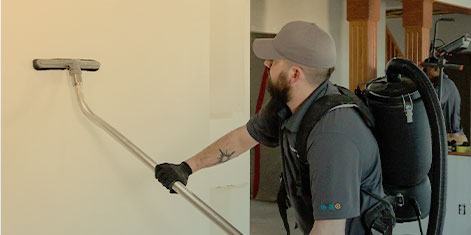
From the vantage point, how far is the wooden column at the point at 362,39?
5668 millimetres

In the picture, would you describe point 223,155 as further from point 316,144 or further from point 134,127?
point 316,144

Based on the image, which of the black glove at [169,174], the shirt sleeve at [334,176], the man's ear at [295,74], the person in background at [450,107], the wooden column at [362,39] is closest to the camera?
the shirt sleeve at [334,176]

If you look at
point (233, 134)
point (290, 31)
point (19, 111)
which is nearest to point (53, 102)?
point (19, 111)

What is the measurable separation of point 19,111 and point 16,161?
17 centimetres

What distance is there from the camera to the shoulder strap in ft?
6.12

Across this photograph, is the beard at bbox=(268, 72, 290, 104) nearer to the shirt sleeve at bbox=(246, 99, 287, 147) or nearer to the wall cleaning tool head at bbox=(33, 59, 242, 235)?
the shirt sleeve at bbox=(246, 99, 287, 147)

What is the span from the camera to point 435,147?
1.94 metres

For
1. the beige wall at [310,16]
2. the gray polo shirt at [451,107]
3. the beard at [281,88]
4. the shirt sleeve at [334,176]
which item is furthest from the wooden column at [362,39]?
the shirt sleeve at [334,176]

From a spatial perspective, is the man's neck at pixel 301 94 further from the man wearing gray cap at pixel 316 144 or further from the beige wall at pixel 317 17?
the beige wall at pixel 317 17

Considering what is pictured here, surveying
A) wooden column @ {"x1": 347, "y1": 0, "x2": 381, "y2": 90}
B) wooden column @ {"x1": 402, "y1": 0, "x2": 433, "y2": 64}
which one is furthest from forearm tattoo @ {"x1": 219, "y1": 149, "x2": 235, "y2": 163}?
wooden column @ {"x1": 402, "y1": 0, "x2": 433, "y2": 64}

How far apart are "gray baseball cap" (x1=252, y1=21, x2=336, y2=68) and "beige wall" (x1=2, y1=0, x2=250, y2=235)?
27.2 inches

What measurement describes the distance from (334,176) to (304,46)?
1.42ft

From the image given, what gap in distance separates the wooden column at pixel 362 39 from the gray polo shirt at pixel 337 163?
3756 millimetres

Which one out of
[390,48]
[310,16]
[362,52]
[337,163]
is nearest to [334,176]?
[337,163]
